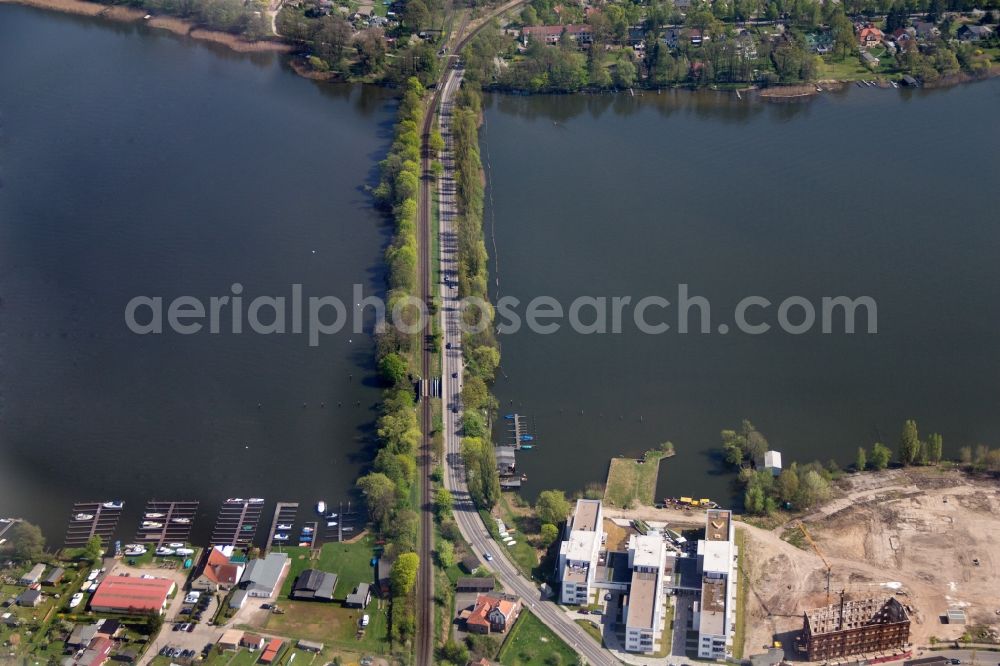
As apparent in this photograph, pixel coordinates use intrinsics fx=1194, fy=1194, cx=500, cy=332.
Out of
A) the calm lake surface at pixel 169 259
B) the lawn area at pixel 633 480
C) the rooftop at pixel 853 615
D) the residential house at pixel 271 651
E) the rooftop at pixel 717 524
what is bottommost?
the residential house at pixel 271 651

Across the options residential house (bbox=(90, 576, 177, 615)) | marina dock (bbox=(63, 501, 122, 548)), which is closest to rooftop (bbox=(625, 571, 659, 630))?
residential house (bbox=(90, 576, 177, 615))

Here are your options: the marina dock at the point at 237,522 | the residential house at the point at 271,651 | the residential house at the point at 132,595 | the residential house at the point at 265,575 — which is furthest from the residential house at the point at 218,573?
the residential house at the point at 271,651

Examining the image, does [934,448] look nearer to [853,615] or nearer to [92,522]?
[853,615]

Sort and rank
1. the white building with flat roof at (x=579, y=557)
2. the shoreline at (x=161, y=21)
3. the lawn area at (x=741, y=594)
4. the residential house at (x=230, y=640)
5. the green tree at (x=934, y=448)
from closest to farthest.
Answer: the lawn area at (x=741, y=594)
the residential house at (x=230, y=640)
the white building with flat roof at (x=579, y=557)
the green tree at (x=934, y=448)
the shoreline at (x=161, y=21)

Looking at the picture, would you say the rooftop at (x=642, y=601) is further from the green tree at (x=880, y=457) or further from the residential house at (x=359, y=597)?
the green tree at (x=880, y=457)

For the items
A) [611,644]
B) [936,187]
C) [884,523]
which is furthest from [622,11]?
[611,644]

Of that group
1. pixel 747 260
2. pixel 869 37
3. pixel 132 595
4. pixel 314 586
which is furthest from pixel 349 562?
pixel 869 37

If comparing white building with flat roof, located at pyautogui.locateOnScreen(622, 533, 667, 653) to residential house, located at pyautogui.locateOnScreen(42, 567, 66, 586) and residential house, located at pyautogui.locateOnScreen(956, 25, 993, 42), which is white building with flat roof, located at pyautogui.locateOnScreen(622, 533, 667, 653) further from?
residential house, located at pyautogui.locateOnScreen(956, 25, 993, 42)

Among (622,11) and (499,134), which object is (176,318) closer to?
(499,134)
